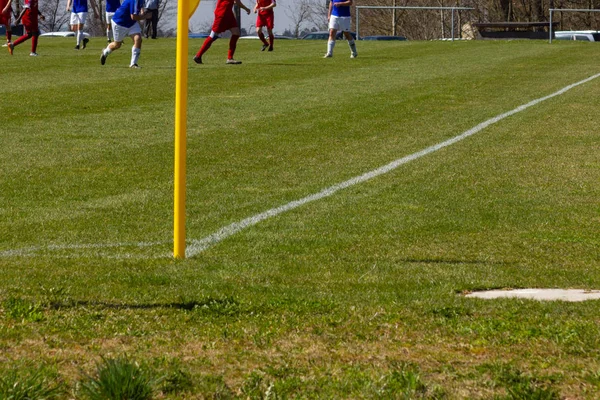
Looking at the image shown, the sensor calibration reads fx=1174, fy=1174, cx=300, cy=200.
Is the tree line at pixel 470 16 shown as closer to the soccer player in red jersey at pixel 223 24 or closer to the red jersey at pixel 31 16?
the red jersey at pixel 31 16

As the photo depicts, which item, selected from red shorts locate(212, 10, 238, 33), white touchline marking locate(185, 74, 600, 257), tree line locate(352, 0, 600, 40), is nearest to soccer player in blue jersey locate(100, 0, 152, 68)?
red shorts locate(212, 10, 238, 33)

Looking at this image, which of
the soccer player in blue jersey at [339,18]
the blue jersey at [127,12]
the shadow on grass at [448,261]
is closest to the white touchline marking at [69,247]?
the shadow on grass at [448,261]

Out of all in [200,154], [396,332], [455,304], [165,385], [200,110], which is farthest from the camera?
[200,110]

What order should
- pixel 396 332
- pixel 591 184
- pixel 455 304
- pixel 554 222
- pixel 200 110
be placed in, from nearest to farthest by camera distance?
1. pixel 396 332
2. pixel 455 304
3. pixel 554 222
4. pixel 591 184
5. pixel 200 110

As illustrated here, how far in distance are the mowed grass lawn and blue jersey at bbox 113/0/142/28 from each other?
4.65 m

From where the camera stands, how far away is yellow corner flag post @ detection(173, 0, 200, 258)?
703cm

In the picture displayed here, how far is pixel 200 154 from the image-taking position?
1228 cm

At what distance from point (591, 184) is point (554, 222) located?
2.04 m

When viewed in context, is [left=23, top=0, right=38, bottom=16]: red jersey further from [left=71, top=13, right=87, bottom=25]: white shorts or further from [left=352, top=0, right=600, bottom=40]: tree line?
[left=352, top=0, right=600, bottom=40]: tree line

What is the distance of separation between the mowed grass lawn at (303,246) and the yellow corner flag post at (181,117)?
170mm

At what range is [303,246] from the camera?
296 inches

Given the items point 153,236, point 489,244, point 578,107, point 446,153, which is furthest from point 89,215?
point 578,107

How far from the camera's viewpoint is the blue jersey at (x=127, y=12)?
75.3 ft

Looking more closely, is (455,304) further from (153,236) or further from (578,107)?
(578,107)
